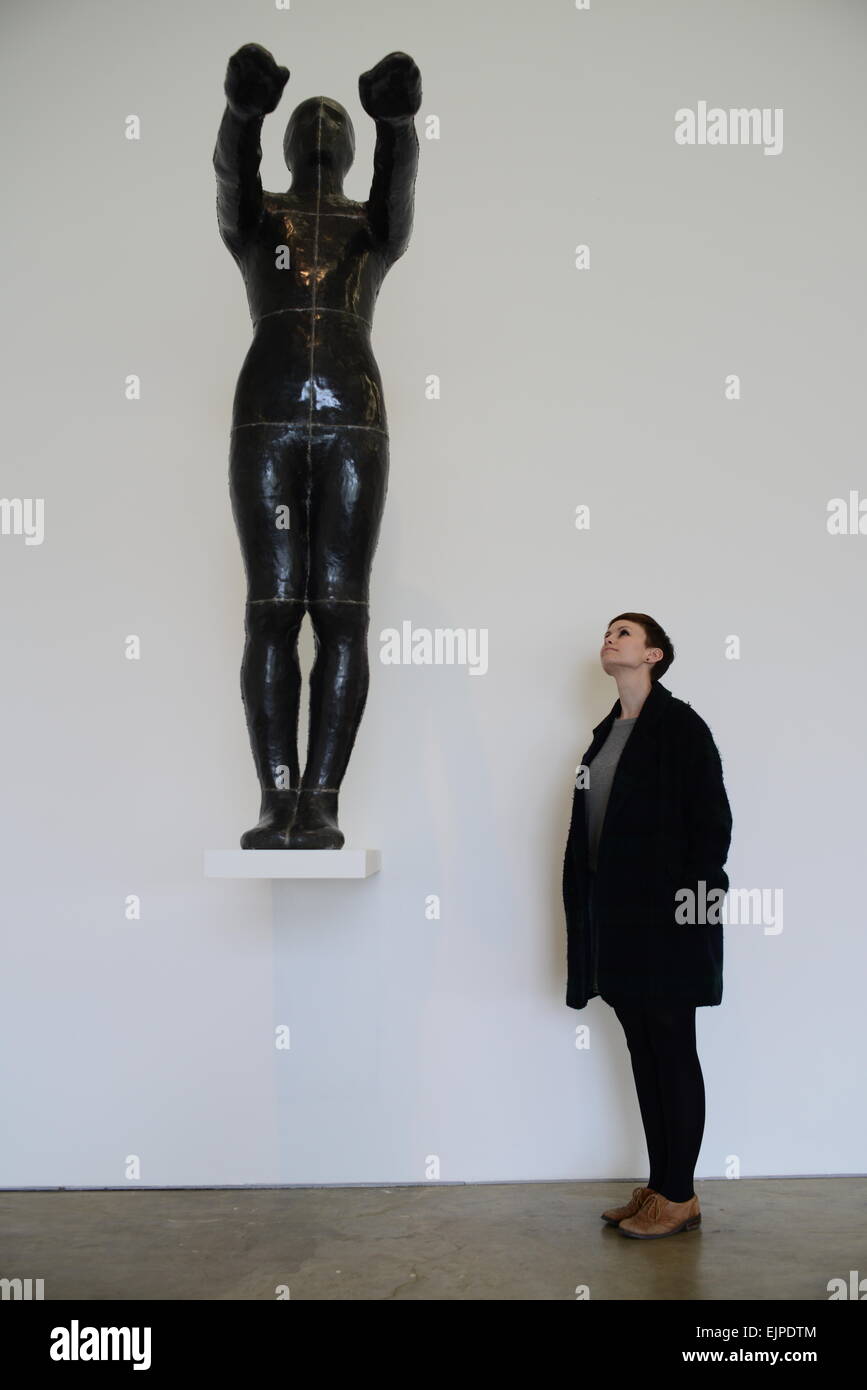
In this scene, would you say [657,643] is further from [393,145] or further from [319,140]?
[319,140]

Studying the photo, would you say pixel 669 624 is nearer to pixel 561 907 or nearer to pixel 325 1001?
pixel 561 907

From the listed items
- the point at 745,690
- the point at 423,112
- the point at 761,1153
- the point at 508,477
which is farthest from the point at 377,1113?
the point at 423,112

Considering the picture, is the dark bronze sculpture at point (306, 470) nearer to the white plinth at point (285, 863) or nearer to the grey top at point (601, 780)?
the white plinth at point (285, 863)

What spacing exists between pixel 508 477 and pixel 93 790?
1646 millimetres

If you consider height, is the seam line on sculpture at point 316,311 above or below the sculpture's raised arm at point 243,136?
below

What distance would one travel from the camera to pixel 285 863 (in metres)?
2.94

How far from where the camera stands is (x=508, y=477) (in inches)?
157

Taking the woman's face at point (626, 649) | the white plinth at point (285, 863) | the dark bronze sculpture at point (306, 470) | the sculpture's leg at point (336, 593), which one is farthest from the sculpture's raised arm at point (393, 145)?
the white plinth at point (285, 863)

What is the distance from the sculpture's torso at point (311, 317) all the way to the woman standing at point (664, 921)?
1.12 meters

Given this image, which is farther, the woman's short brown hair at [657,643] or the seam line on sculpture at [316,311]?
the woman's short brown hair at [657,643]

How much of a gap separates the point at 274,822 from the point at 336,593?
59 cm

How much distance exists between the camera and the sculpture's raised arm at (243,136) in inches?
112

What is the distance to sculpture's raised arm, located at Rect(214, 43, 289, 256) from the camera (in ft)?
9.37

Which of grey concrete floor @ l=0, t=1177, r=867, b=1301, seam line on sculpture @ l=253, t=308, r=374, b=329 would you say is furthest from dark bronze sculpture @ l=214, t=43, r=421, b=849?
grey concrete floor @ l=0, t=1177, r=867, b=1301
